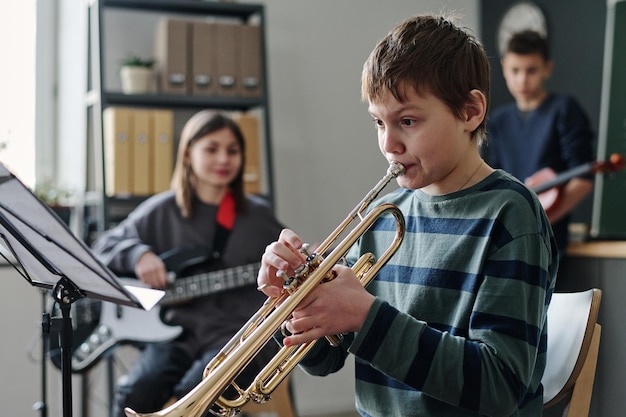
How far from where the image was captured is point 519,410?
1237mm

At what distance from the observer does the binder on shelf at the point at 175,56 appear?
11.2 ft

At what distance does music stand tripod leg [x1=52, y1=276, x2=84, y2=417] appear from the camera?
1399 millimetres

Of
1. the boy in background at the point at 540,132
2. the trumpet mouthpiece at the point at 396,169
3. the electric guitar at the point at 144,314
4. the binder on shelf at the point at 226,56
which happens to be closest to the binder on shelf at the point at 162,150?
the binder on shelf at the point at 226,56

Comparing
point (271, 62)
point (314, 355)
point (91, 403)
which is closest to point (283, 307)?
point (314, 355)

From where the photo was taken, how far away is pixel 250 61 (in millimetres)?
3523

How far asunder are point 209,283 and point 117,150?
798mm

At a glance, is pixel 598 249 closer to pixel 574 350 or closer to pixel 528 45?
pixel 528 45

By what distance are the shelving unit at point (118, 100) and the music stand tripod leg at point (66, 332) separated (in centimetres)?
184

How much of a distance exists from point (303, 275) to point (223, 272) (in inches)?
66.6

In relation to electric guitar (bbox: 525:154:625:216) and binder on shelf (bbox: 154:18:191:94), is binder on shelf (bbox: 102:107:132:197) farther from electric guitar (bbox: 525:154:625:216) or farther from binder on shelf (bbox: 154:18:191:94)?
electric guitar (bbox: 525:154:625:216)

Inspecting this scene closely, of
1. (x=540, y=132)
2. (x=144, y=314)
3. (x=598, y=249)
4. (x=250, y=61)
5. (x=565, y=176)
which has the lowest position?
(x=144, y=314)

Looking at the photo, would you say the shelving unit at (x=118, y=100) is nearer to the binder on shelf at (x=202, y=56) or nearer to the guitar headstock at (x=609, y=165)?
the binder on shelf at (x=202, y=56)

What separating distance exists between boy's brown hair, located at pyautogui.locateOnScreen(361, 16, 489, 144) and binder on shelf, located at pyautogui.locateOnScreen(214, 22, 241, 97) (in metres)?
2.28

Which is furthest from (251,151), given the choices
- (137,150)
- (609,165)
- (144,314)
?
(609,165)
